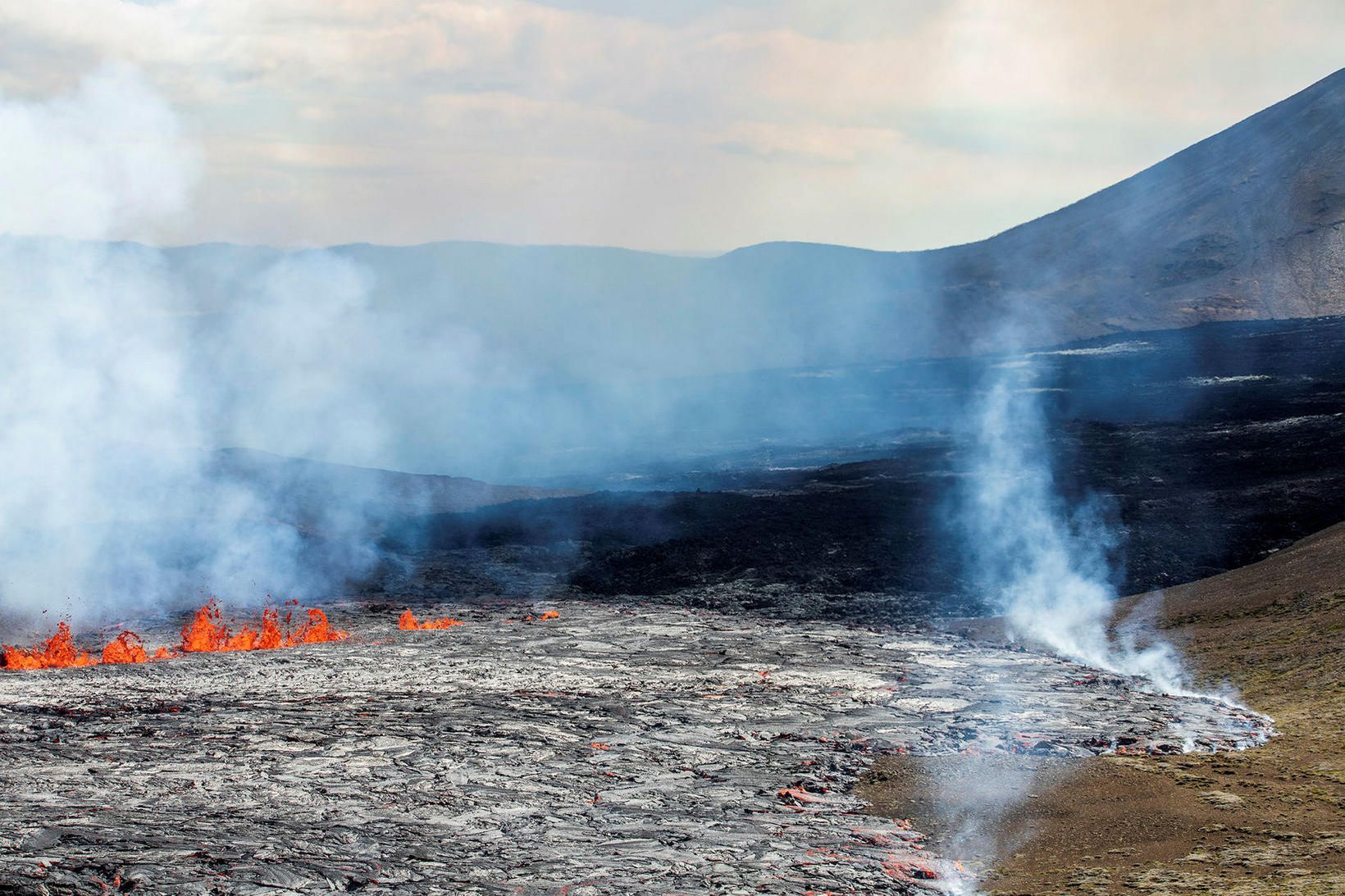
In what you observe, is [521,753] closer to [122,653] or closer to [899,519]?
[122,653]

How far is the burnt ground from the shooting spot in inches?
944

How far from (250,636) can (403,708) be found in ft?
21.2

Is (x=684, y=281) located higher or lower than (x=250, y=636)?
higher

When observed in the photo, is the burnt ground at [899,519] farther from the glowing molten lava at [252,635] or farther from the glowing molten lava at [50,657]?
the glowing molten lava at [50,657]

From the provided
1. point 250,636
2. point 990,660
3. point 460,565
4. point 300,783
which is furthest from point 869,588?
point 300,783

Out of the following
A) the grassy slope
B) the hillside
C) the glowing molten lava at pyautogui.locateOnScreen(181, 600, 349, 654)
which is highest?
the hillside

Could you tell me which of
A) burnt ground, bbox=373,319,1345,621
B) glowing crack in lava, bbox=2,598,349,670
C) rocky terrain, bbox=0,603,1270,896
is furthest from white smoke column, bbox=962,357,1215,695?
glowing crack in lava, bbox=2,598,349,670

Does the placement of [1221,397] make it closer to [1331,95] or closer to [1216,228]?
[1216,228]

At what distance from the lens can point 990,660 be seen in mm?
17484

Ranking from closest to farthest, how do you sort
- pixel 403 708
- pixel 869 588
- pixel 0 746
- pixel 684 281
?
pixel 0 746 < pixel 403 708 < pixel 869 588 < pixel 684 281

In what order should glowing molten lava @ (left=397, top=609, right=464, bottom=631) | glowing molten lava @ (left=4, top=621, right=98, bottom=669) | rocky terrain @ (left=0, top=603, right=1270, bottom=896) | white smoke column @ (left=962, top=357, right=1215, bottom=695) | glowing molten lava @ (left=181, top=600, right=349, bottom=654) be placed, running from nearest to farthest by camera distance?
1. rocky terrain @ (left=0, top=603, right=1270, bottom=896)
2. glowing molten lava @ (left=4, top=621, right=98, bottom=669)
3. white smoke column @ (left=962, top=357, right=1215, bottom=695)
4. glowing molten lava @ (left=181, top=600, right=349, bottom=654)
5. glowing molten lava @ (left=397, top=609, right=464, bottom=631)

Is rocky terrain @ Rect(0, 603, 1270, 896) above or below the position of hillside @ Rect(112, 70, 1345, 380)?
below

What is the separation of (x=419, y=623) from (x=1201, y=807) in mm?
14437

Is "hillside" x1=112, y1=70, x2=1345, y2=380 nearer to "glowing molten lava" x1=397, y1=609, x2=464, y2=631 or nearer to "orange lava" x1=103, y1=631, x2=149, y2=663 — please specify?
"glowing molten lava" x1=397, y1=609, x2=464, y2=631
